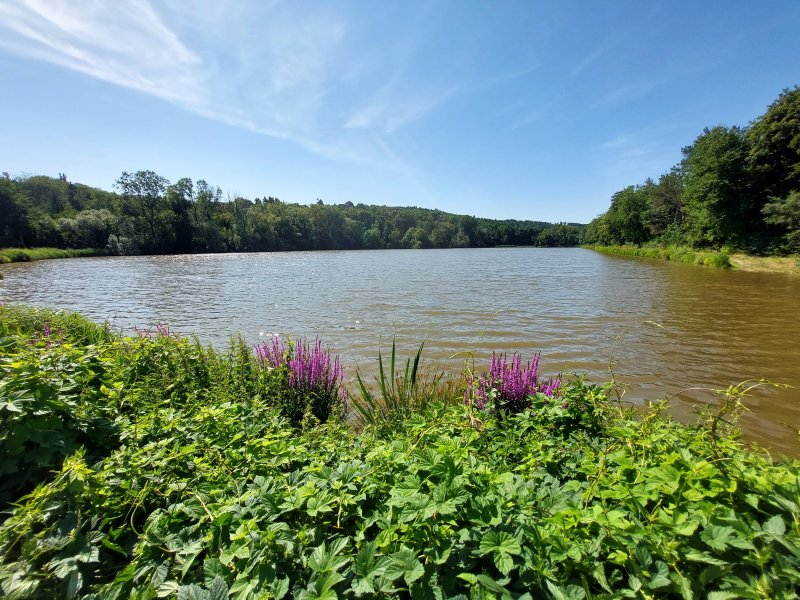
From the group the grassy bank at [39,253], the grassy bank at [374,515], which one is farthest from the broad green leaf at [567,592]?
the grassy bank at [39,253]

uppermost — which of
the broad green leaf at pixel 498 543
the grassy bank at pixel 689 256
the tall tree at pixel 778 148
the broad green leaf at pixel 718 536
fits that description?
the tall tree at pixel 778 148

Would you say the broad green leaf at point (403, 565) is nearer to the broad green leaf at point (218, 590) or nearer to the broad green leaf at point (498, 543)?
the broad green leaf at point (498, 543)

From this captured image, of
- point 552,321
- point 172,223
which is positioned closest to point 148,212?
point 172,223

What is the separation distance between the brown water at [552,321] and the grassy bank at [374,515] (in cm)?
189

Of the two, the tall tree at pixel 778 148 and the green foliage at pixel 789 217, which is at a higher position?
the tall tree at pixel 778 148

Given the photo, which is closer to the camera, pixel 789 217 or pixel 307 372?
pixel 307 372

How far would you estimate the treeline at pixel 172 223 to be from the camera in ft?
217

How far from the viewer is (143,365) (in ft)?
15.4

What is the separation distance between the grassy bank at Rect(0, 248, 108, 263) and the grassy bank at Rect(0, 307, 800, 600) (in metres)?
66.1

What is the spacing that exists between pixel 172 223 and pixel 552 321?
289 feet

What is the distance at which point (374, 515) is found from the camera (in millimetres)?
1831

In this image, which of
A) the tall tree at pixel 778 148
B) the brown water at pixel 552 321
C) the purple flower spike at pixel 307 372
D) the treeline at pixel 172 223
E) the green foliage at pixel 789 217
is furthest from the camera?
the treeline at pixel 172 223

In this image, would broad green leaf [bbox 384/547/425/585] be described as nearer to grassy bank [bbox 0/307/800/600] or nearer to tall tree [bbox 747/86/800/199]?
grassy bank [bbox 0/307/800/600]

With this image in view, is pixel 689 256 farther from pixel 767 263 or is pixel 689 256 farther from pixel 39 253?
pixel 39 253
